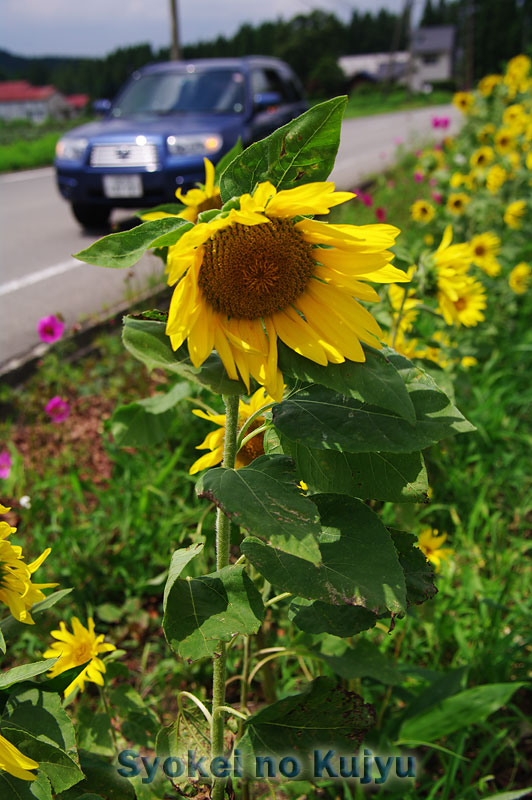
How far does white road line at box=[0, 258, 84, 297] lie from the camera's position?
5.16 meters

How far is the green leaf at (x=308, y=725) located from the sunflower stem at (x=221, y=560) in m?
0.06

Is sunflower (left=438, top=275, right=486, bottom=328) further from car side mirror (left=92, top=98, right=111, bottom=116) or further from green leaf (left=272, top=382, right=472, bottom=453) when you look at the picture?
car side mirror (left=92, top=98, right=111, bottom=116)

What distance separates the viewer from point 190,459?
253cm

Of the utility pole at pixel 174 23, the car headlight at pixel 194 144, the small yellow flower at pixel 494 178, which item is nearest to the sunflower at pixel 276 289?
the small yellow flower at pixel 494 178

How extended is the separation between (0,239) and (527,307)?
5.51 m

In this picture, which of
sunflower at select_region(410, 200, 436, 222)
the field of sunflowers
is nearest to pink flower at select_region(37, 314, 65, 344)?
the field of sunflowers

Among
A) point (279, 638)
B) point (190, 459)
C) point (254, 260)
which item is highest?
point (254, 260)

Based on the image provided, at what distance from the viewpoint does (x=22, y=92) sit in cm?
8238

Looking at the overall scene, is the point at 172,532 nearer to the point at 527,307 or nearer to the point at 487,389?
the point at 487,389

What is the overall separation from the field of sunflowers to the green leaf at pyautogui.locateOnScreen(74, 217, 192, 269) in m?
0.01

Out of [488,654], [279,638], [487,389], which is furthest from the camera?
[487,389]

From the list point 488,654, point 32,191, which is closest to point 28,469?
point 488,654

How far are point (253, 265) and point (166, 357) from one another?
0.16 m

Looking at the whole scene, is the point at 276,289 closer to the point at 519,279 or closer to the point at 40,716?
the point at 40,716
